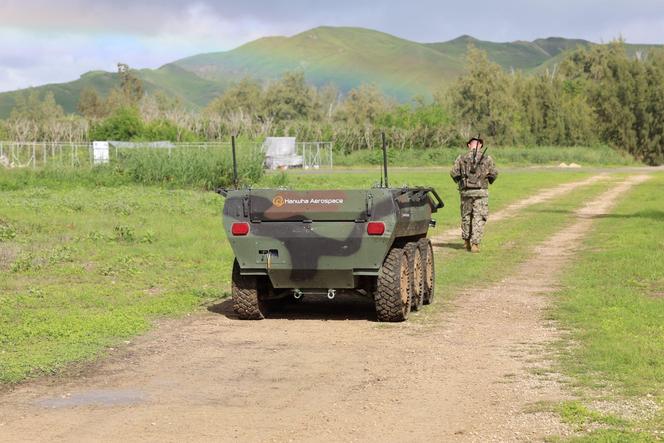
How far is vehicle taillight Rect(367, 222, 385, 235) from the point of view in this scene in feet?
40.6

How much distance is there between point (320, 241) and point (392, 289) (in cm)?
95

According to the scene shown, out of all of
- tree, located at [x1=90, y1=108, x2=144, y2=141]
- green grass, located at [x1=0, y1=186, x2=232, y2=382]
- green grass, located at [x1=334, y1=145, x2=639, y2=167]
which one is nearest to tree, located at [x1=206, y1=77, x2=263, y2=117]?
green grass, located at [x1=334, y1=145, x2=639, y2=167]

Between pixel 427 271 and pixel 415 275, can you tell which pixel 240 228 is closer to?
pixel 415 275

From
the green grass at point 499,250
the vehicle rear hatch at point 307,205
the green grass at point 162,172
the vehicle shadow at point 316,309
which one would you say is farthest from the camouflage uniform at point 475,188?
the green grass at point 162,172

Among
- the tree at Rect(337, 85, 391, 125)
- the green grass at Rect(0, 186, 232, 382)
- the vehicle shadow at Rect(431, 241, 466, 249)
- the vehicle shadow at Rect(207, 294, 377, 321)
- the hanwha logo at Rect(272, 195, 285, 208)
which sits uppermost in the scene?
the tree at Rect(337, 85, 391, 125)

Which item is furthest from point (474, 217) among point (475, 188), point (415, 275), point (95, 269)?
point (415, 275)

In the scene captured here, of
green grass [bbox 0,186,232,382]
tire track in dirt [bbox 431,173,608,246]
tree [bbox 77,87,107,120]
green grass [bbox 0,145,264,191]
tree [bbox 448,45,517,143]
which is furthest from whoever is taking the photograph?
tree [bbox 77,87,107,120]

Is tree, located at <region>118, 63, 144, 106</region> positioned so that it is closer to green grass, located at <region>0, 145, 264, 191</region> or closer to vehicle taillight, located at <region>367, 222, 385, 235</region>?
green grass, located at <region>0, 145, 264, 191</region>

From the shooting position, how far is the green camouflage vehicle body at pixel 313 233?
12.5 m

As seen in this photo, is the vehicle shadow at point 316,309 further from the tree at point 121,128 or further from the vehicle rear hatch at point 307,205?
the tree at point 121,128

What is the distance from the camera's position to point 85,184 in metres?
43.3

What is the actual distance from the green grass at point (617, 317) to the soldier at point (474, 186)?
1.98 metres

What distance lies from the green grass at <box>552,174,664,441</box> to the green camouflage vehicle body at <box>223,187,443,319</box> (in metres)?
2.21

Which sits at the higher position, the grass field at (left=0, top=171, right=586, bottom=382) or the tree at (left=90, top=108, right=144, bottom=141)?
the tree at (left=90, top=108, right=144, bottom=141)
